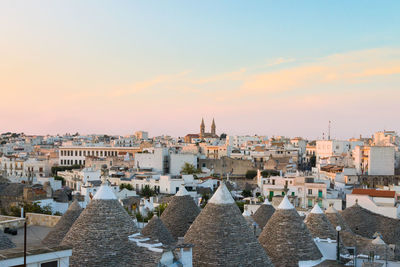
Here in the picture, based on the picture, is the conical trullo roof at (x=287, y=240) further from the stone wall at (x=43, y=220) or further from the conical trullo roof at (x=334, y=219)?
the stone wall at (x=43, y=220)

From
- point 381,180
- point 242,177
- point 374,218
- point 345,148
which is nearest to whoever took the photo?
point 374,218

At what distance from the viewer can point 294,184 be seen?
37.1 metres

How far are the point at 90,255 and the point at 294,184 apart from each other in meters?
29.8

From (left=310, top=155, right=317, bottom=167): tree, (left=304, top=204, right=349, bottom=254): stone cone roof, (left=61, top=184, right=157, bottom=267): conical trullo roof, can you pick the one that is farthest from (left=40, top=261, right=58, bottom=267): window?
(left=310, top=155, right=317, bottom=167): tree

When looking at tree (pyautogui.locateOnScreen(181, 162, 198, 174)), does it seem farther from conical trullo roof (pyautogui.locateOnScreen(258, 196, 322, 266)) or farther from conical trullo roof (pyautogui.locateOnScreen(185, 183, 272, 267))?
conical trullo roof (pyautogui.locateOnScreen(185, 183, 272, 267))

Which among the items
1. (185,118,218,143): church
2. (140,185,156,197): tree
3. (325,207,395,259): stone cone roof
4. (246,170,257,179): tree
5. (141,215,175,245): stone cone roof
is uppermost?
(185,118,218,143): church

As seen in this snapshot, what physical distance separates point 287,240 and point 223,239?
97.0 inches

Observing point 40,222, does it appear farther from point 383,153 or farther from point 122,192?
point 383,153

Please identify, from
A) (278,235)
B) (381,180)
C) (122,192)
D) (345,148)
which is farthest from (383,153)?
(278,235)

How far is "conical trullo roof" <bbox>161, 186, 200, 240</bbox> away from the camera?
13.8 m

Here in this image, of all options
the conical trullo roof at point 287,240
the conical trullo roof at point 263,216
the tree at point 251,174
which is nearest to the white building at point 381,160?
the tree at point 251,174

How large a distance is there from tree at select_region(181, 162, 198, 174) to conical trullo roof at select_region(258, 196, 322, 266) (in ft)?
152

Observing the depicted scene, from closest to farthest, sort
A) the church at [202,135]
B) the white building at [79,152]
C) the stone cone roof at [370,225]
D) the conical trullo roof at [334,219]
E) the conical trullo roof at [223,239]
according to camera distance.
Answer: the conical trullo roof at [223,239] → the conical trullo roof at [334,219] → the stone cone roof at [370,225] → the white building at [79,152] → the church at [202,135]

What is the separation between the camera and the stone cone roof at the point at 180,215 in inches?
542
